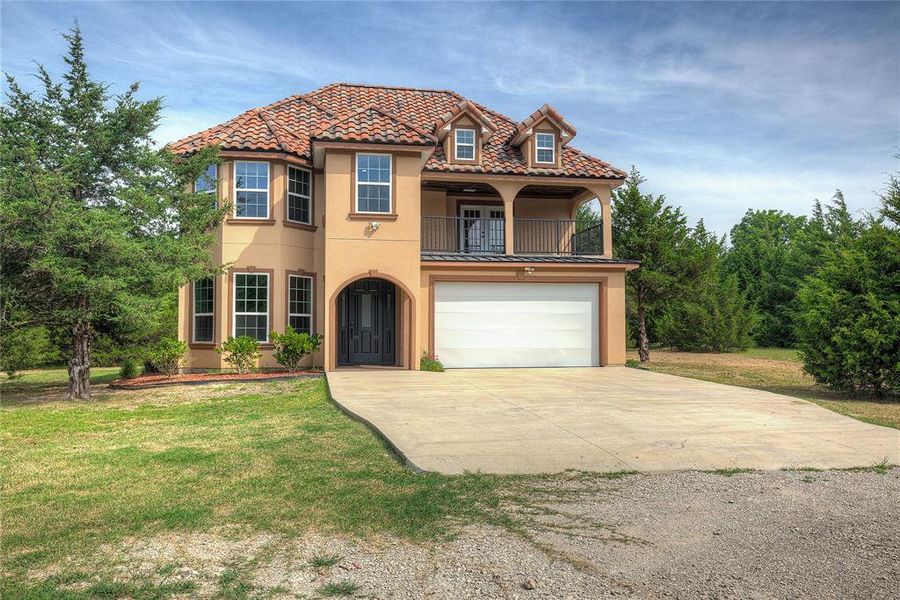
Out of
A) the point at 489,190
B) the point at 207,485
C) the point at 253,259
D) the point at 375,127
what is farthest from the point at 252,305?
the point at 207,485

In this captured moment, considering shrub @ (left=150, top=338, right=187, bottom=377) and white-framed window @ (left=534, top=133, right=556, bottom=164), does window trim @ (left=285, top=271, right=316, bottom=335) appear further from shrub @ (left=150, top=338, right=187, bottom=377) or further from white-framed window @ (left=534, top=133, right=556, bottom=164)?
white-framed window @ (left=534, top=133, right=556, bottom=164)

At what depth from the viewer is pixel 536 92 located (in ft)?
76.4

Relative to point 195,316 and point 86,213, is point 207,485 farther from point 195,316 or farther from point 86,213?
point 195,316

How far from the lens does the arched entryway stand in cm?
1909

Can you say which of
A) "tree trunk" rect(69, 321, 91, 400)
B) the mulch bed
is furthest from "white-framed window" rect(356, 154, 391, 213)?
"tree trunk" rect(69, 321, 91, 400)

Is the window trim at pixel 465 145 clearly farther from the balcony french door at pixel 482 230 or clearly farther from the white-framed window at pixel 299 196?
the white-framed window at pixel 299 196

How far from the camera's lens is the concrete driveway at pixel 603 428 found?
23.6ft

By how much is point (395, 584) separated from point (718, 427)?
6.64 meters

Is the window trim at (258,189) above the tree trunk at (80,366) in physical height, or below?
above

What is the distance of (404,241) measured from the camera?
17.6m

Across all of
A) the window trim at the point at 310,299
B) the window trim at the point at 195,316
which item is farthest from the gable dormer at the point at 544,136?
the window trim at the point at 195,316

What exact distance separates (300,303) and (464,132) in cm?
750

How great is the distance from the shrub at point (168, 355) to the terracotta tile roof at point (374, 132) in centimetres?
658

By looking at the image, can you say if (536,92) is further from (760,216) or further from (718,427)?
(760,216)
